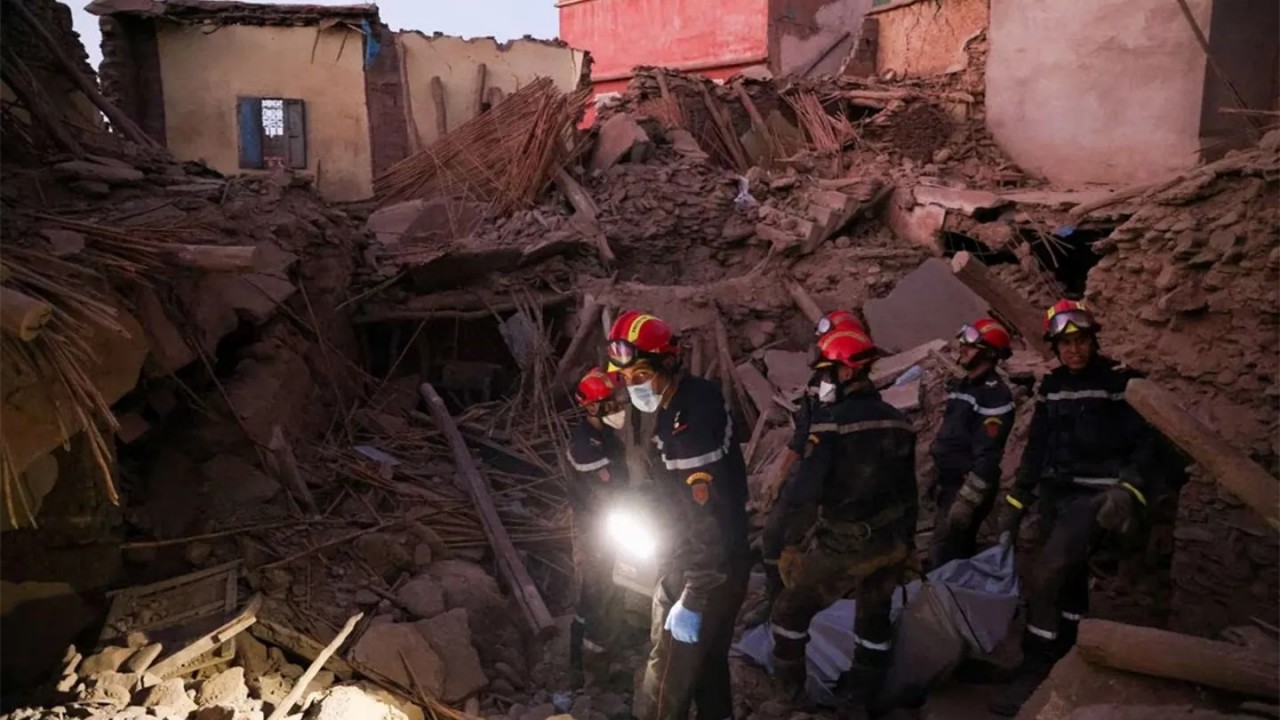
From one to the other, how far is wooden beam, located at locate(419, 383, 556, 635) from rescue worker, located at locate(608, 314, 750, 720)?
1.83m

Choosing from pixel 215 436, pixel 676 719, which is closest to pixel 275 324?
pixel 215 436

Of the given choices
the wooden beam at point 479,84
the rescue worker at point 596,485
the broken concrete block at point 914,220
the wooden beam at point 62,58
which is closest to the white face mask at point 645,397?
the rescue worker at point 596,485

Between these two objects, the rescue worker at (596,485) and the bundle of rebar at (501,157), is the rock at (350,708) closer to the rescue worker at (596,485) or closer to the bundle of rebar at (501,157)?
the rescue worker at (596,485)

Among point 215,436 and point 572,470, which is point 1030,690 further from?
point 215,436

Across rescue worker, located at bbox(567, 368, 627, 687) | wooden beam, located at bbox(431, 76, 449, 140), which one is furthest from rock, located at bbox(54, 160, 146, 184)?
wooden beam, located at bbox(431, 76, 449, 140)

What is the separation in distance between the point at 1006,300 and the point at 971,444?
2.28 meters

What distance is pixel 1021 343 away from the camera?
8.52m

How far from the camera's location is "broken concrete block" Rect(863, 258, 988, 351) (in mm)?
9266

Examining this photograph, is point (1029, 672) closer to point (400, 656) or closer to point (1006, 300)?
point (400, 656)

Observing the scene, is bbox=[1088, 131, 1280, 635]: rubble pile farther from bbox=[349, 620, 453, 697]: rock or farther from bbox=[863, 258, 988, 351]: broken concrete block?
bbox=[349, 620, 453, 697]: rock

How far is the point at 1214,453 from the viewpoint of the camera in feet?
10.8

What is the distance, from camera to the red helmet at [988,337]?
575cm

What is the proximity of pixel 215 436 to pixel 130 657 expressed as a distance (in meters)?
1.83

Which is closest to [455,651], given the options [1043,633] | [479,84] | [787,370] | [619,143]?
[1043,633]
